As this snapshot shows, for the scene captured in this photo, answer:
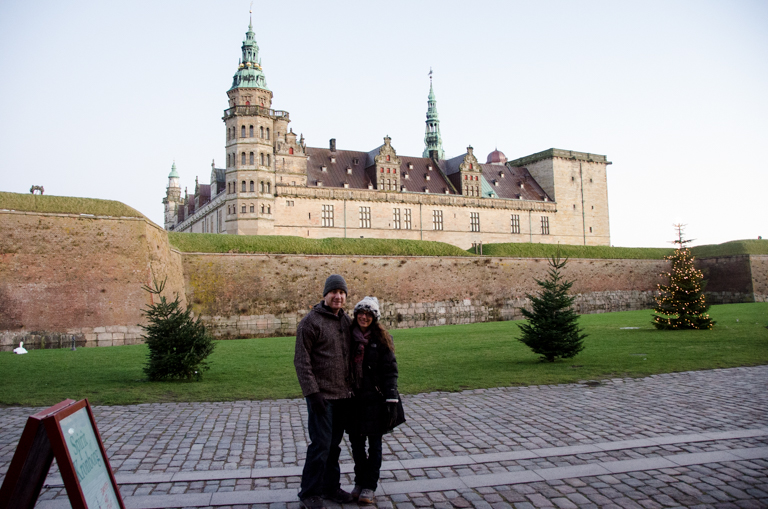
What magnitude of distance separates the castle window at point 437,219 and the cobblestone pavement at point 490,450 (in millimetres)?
37240

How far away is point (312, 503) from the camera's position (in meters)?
4.52

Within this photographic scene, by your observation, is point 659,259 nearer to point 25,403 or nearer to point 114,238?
point 114,238

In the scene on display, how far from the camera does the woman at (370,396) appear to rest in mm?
4812

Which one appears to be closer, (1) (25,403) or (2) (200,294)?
(1) (25,403)

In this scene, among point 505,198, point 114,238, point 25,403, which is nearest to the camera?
point 25,403

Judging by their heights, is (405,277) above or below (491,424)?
above

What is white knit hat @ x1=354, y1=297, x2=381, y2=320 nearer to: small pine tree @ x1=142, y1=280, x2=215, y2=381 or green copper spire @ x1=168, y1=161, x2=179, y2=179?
small pine tree @ x1=142, y1=280, x2=215, y2=381

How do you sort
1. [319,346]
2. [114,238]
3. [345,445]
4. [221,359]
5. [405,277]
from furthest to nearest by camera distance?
1. [405,277]
2. [114,238]
3. [221,359]
4. [345,445]
5. [319,346]

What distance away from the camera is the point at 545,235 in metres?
51.2

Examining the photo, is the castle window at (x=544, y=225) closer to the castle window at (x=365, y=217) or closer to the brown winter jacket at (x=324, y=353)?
the castle window at (x=365, y=217)

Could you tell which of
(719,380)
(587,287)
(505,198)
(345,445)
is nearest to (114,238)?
(345,445)

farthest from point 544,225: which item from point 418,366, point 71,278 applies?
point 418,366

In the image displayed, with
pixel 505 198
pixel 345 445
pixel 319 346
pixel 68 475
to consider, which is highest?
pixel 505 198

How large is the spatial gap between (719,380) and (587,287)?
30.4m
